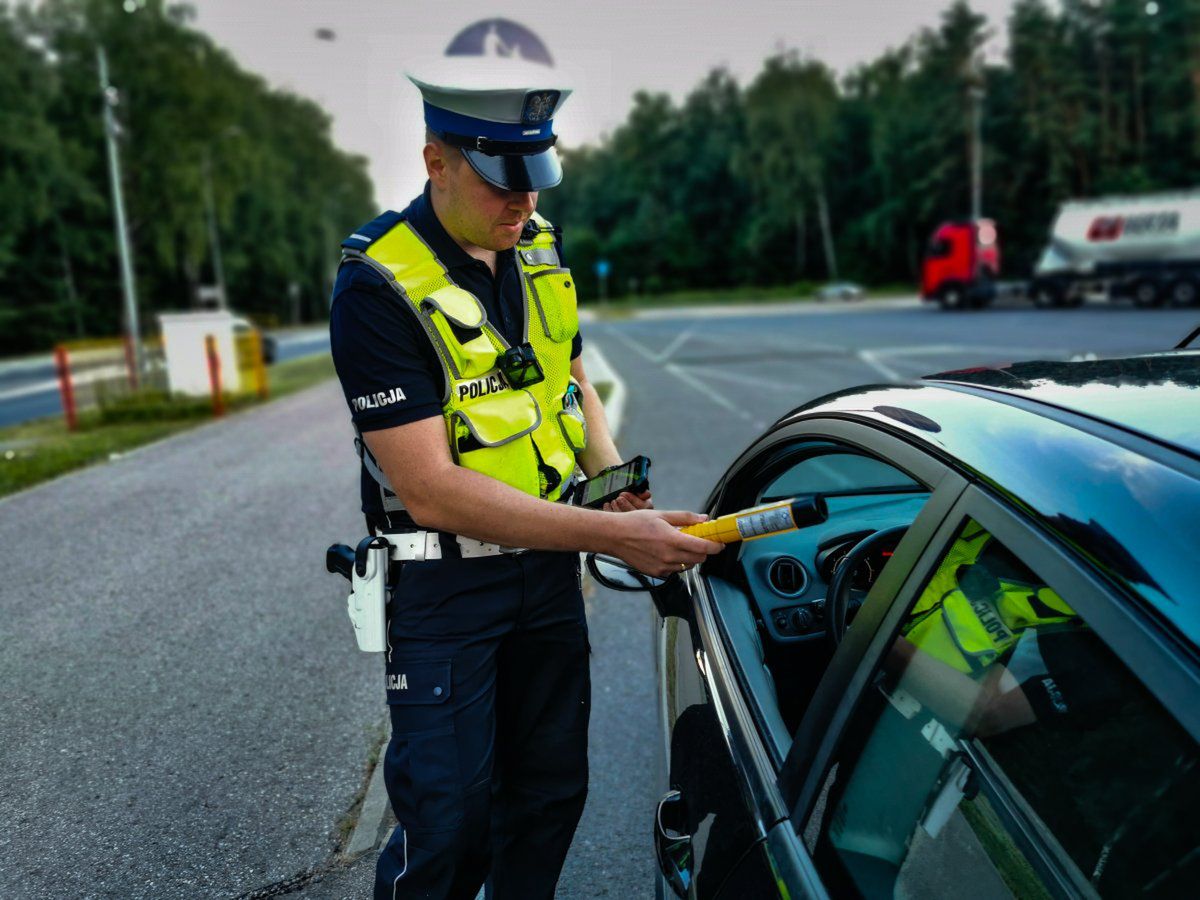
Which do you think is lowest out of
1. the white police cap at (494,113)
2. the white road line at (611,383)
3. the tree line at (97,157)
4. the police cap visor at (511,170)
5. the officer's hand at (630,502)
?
the white road line at (611,383)

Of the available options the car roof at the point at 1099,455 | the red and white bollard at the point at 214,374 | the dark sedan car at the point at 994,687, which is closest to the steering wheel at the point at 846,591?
the dark sedan car at the point at 994,687

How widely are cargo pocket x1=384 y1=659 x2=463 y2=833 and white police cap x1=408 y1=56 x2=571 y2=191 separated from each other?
958mm

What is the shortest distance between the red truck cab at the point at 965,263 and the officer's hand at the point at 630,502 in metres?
36.4

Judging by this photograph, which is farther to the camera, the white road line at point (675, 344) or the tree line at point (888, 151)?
the tree line at point (888, 151)

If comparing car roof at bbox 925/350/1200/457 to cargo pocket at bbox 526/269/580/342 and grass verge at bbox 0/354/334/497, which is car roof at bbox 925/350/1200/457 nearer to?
cargo pocket at bbox 526/269/580/342

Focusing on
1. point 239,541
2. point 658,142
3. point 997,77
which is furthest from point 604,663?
point 658,142

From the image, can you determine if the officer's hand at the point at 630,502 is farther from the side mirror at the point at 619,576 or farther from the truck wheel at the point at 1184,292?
the truck wheel at the point at 1184,292

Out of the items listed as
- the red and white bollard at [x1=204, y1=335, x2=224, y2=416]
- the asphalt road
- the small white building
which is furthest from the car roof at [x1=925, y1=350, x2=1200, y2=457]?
the small white building

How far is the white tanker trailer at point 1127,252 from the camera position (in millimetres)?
29109

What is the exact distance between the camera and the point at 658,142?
87188 mm

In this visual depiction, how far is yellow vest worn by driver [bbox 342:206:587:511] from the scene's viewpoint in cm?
185

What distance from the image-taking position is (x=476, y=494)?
183cm

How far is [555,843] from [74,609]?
3761 millimetres

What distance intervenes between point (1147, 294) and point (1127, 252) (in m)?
1.48
